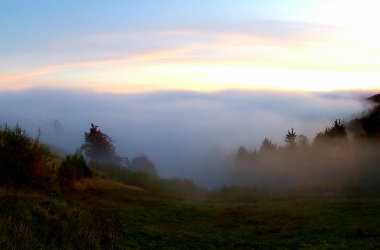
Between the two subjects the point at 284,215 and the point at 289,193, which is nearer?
the point at 284,215

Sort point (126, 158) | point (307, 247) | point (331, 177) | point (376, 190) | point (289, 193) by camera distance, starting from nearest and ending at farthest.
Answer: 1. point (307, 247)
2. point (376, 190)
3. point (289, 193)
4. point (331, 177)
5. point (126, 158)

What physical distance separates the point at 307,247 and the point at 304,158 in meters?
33.5

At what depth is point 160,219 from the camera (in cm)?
1599

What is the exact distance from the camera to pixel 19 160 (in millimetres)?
15422

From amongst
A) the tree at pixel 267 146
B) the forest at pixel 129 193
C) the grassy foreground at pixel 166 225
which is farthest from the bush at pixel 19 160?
the tree at pixel 267 146

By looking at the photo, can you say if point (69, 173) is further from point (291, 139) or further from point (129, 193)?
point (291, 139)

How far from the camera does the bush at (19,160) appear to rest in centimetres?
1501

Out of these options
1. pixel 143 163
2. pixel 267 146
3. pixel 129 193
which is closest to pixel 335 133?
pixel 267 146

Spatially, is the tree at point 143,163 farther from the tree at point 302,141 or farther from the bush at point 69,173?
the bush at point 69,173

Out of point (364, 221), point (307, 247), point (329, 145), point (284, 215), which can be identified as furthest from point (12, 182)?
point (329, 145)

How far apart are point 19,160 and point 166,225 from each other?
23.7ft

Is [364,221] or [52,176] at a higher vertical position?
[52,176]

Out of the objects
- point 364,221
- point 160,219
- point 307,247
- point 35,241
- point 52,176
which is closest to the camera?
point 35,241

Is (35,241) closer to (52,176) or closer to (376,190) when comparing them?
(52,176)
